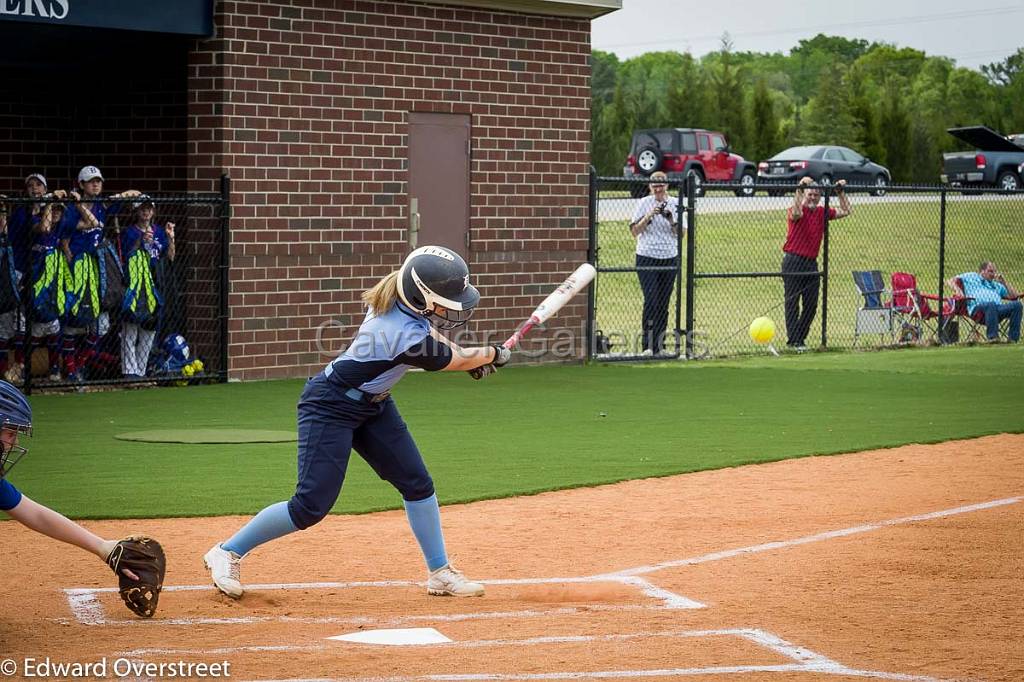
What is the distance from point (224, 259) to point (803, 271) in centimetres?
864

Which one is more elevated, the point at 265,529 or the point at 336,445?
the point at 336,445

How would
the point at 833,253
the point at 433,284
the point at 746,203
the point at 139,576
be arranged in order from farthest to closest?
the point at 746,203 < the point at 833,253 < the point at 433,284 < the point at 139,576

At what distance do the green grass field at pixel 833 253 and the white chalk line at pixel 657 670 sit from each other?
65.4 ft

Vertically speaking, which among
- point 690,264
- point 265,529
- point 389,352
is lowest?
point 265,529

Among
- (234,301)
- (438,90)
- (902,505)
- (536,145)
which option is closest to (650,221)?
(536,145)

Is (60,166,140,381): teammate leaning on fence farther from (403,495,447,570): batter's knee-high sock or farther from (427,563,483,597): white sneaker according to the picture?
(427,563,483,597): white sneaker

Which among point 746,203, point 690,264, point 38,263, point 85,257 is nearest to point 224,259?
point 85,257

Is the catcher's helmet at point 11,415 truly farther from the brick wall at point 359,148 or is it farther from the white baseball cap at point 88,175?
the brick wall at point 359,148

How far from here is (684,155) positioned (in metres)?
47.1

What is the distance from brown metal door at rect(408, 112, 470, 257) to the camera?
1867cm

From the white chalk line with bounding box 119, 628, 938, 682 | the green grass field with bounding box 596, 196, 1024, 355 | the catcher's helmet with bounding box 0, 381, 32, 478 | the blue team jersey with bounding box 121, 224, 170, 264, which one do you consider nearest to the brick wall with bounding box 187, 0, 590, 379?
the blue team jersey with bounding box 121, 224, 170, 264

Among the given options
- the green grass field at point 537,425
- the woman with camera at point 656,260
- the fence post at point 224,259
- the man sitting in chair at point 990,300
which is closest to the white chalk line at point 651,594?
the green grass field at point 537,425

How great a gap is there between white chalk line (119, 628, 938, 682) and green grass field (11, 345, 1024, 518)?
3491 mm

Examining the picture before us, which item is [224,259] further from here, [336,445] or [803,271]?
[336,445]
